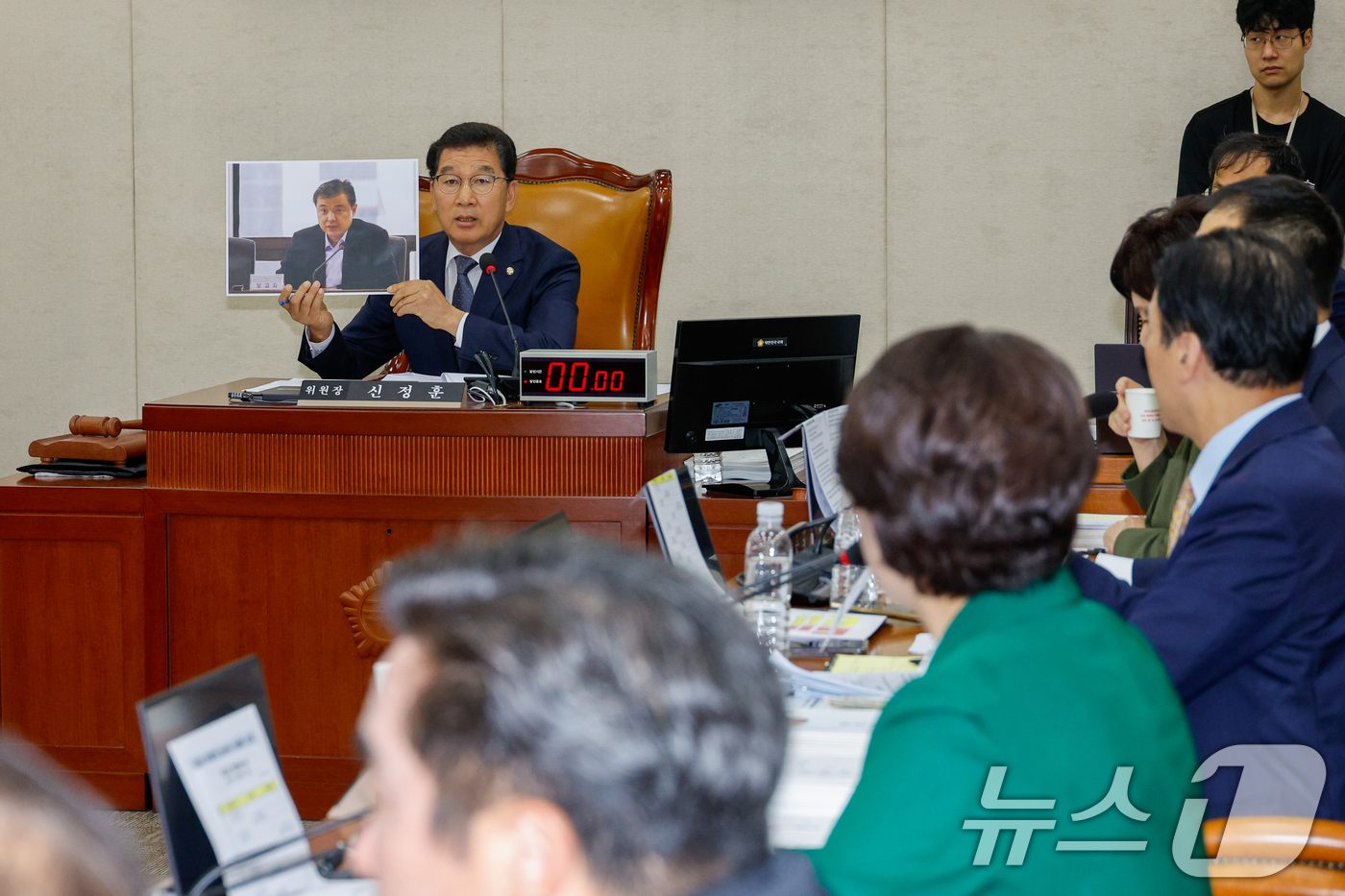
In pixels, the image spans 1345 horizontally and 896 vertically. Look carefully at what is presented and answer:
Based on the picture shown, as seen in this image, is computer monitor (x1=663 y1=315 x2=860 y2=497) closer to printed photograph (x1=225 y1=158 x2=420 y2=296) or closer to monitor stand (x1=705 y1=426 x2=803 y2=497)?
monitor stand (x1=705 y1=426 x2=803 y2=497)

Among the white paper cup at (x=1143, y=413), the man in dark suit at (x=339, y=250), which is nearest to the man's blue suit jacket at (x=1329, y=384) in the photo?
the white paper cup at (x=1143, y=413)

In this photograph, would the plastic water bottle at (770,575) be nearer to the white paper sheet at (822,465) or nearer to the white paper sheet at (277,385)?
the white paper sheet at (822,465)

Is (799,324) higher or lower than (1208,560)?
higher

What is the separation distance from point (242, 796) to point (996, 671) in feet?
1.90

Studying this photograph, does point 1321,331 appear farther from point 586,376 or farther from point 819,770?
point 586,376

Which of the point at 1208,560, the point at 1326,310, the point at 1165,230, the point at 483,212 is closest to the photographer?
the point at 1208,560

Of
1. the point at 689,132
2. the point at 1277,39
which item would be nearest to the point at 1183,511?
the point at 1277,39

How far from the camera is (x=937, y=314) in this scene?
4676 mm

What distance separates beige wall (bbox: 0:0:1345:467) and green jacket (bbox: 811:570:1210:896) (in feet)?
11.9

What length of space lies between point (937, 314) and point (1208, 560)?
338 cm

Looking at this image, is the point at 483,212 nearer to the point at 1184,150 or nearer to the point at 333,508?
the point at 333,508

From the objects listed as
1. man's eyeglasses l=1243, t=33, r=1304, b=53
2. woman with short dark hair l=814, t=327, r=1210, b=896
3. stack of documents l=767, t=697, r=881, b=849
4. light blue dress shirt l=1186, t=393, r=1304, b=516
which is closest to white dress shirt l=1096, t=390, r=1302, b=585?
light blue dress shirt l=1186, t=393, r=1304, b=516

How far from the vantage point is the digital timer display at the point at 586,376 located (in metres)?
2.63

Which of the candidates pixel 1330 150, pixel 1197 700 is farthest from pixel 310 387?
pixel 1330 150
